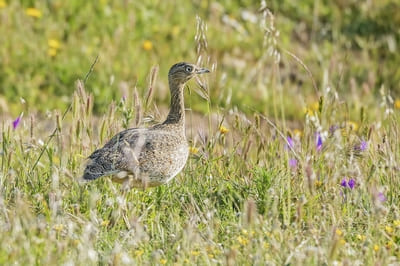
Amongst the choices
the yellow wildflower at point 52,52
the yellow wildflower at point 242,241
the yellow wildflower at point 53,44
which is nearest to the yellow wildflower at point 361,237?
the yellow wildflower at point 242,241

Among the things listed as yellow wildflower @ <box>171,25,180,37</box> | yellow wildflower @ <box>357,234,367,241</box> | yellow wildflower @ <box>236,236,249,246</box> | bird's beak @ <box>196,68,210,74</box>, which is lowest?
yellow wildflower @ <box>357,234,367,241</box>

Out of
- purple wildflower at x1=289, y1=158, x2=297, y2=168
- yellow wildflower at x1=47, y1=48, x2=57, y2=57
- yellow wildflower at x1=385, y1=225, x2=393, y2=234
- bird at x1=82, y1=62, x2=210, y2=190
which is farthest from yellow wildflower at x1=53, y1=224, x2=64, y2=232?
yellow wildflower at x1=47, y1=48, x2=57, y2=57

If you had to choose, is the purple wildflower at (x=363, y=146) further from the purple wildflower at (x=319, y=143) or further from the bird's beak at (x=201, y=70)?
the bird's beak at (x=201, y=70)

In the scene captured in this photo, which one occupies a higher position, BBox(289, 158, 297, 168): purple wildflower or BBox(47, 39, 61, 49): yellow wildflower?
BBox(47, 39, 61, 49): yellow wildflower

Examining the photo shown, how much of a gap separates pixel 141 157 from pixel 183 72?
888mm

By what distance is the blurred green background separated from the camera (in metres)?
10.9

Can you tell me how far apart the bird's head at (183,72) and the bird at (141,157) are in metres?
0.06

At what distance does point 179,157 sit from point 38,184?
849 millimetres

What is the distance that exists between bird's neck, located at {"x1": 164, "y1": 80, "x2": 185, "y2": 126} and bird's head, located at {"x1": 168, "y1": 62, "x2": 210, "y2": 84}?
28 mm

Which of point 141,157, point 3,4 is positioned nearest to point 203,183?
point 141,157

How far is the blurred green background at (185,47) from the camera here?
10.9 m

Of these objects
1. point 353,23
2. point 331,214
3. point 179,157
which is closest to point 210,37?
point 353,23

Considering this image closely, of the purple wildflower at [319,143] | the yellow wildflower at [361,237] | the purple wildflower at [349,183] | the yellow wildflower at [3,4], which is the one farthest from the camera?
the yellow wildflower at [3,4]

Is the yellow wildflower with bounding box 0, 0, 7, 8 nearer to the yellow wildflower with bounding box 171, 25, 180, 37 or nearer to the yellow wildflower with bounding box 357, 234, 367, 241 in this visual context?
the yellow wildflower with bounding box 171, 25, 180, 37
